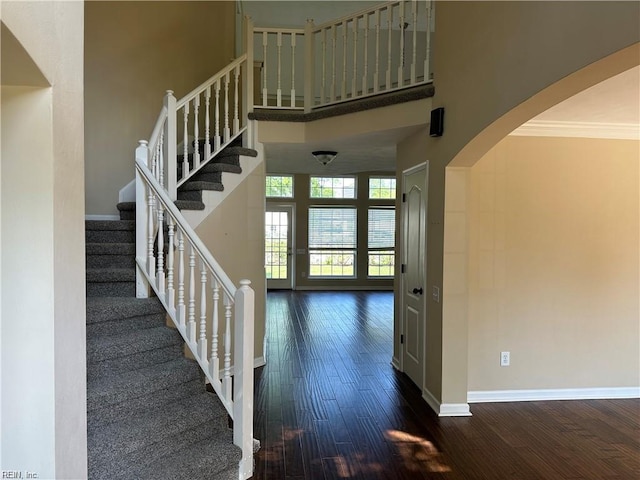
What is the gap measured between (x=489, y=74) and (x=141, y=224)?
2603 millimetres

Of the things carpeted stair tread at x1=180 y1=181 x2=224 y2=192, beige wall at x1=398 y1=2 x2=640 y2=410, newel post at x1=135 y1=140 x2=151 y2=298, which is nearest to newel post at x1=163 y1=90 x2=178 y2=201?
carpeted stair tread at x1=180 y1=181 x2=224 y2=192

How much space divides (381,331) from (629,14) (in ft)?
16.3

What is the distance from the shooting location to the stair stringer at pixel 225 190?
3.66 m

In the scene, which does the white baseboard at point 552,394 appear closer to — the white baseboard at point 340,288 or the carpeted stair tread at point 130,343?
the carpeted stair tread at point 130,343

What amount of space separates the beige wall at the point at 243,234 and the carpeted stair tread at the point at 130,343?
1.17 m

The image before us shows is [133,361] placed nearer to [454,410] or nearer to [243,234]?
[243,234]

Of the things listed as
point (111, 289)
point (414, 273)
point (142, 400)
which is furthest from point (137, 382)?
point (414, 273)

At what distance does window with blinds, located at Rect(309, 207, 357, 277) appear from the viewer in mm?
9844

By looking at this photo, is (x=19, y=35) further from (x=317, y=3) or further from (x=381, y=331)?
(x=317, y=3)

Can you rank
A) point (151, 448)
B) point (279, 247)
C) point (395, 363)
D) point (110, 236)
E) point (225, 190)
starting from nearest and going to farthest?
point (151, 448)
point (110, 236)
point (225, 190)
point (395, 363)
point (279, 247)

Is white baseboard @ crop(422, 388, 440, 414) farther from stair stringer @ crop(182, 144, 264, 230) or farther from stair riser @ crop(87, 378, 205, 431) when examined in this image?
stair stringer @ crop(182, 144, 264, 230)

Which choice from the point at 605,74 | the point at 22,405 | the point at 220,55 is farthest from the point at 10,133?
the point at 220,55

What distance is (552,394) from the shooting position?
3.67 metres

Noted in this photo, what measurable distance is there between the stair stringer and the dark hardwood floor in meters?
1.67
